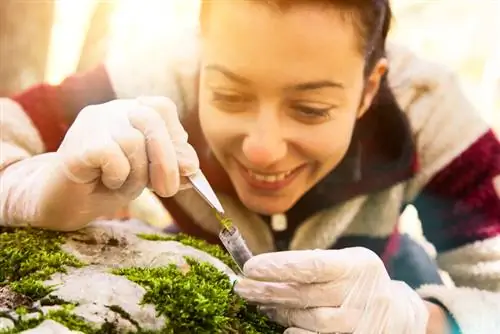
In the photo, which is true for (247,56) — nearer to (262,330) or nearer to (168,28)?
(168,28)

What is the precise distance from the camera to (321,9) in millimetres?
893

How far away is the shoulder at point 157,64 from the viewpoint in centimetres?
100

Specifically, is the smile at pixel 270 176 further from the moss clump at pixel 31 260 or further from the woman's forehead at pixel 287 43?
the moss clump at pixel 31 260

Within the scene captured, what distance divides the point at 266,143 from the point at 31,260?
0.34 metres

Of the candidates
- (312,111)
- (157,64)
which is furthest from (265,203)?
(157,64)

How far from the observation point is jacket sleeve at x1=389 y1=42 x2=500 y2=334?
101cm

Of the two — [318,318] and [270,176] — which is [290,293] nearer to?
[318,318]

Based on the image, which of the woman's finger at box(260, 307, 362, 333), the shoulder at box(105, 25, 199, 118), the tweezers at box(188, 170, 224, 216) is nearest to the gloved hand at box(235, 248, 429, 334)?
the woman's finger at box(260, 307, 362, 333)

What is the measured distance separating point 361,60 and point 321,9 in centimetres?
11

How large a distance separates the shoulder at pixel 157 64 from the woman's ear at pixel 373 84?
9.7 inches

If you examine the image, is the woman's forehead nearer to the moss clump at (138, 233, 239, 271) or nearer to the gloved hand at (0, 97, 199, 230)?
the gloved hand at (0, 97, 199, 230)

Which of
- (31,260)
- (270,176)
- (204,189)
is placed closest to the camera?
(31,260)

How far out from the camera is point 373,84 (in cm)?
100

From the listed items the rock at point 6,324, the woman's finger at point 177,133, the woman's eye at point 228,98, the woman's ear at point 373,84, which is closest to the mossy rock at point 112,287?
the rock at point 6,324
